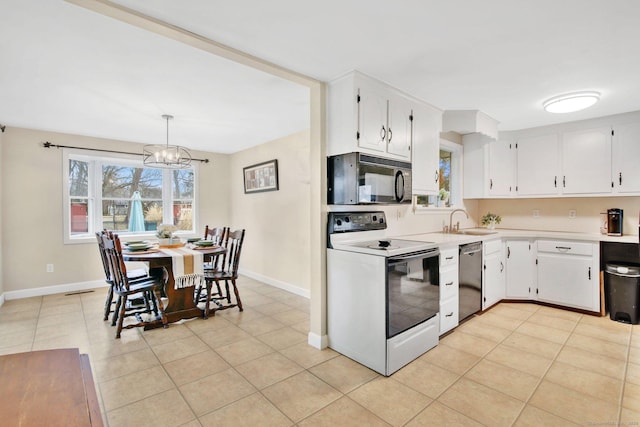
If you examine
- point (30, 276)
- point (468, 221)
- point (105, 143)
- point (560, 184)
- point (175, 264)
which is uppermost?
point (105, 143)

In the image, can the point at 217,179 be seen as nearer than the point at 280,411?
No

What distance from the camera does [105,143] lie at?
475 centimetres

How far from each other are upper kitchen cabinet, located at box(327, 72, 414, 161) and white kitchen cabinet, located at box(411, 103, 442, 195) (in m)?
0.25

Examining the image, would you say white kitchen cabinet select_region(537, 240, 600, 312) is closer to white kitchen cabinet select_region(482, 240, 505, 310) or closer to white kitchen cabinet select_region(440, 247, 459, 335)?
white kitchen cabinet select_region(482, 240, 505, 310)

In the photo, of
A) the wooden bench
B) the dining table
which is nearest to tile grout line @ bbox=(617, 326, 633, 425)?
the wooden bench

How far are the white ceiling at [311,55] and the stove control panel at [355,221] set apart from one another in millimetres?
1160

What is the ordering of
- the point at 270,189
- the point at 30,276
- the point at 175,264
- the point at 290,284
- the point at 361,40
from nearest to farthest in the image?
A: 1. the point at 361,40
2. the point at 175,264
3. the point at 30,276
4. the point at 290,284
5. the point at 270,189

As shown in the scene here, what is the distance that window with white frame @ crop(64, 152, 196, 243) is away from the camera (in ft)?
15.2

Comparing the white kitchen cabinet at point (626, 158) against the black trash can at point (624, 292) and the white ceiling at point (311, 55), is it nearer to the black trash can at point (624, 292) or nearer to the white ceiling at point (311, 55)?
the white ceiling at point (311, 55)

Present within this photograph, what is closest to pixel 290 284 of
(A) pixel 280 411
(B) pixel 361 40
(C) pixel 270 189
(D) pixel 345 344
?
(C) pixel 270 189

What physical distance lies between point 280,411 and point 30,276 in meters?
4.40

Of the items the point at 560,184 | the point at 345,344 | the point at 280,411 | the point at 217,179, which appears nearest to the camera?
the point at 280,411

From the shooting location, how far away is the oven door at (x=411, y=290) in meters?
2.24

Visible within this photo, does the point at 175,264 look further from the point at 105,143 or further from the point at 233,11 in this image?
the point at 105,143
